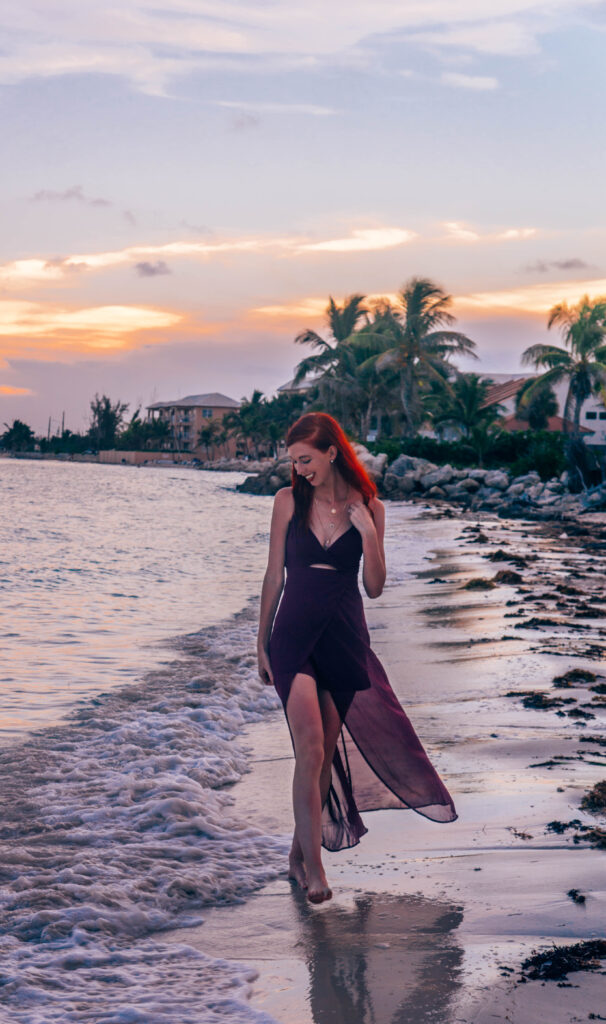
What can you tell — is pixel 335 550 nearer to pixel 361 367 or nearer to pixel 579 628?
pixel 579 628

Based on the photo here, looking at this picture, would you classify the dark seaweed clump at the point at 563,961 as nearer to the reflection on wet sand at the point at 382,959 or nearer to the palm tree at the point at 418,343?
the reflection on wet sand at the point at 382,959

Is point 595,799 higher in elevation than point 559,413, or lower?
lower

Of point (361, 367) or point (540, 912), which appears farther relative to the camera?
point (361, 367)

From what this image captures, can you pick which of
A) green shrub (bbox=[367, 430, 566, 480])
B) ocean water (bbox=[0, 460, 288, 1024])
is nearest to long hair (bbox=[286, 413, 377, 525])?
ocean water (bbox=[0, 460, 288, 1024])

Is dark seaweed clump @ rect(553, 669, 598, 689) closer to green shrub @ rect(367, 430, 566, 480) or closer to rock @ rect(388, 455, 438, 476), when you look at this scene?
green shrub @ rect(367, 430, 566, 480)

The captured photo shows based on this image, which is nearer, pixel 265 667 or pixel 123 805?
pixel 265 667

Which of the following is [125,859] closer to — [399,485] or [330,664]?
[330,664]

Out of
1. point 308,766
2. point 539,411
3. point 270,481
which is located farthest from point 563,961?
point 539,411

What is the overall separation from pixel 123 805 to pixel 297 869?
147 cm

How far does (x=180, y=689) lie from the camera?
7.82m

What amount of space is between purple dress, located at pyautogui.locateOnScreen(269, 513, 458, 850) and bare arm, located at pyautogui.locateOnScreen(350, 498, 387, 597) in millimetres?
56

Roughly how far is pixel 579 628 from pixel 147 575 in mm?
10014

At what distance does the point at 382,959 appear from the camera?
10.0 ft

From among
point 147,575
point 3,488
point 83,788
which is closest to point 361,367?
point 3,488
